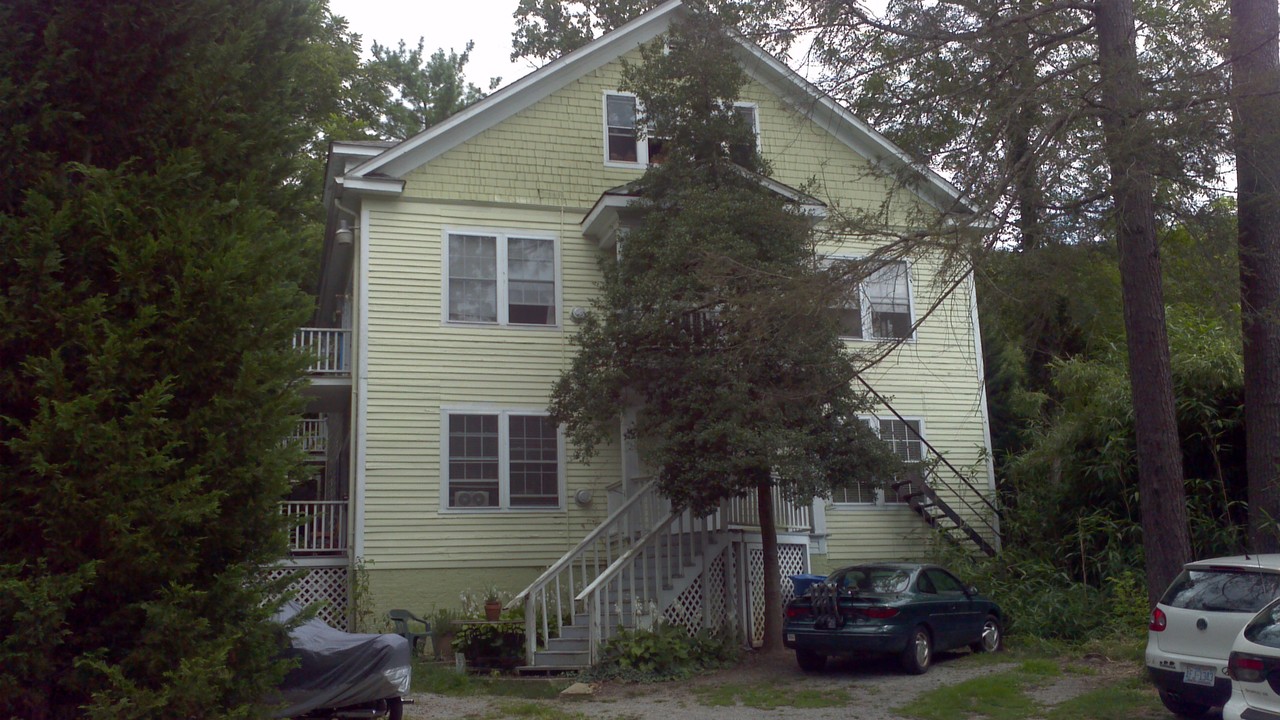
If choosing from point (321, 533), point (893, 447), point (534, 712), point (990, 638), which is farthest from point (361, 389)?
point (990, 638)

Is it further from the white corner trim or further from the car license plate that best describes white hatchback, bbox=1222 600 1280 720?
the white corner trim

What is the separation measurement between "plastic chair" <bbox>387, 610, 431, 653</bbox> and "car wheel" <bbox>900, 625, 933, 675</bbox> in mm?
6297

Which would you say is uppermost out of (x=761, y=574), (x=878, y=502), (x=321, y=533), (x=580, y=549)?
(x=878, y=502)

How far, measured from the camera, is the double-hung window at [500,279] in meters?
18.4

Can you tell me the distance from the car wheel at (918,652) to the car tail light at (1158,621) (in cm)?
352

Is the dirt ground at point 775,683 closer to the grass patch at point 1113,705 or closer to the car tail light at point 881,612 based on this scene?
the grass patch at point 1113,705

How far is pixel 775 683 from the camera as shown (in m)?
13.2

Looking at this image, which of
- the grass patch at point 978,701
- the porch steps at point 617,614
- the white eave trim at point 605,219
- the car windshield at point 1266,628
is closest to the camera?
the car windshield at point 1266,628

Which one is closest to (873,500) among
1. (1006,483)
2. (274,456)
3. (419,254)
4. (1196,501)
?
(1006,483)

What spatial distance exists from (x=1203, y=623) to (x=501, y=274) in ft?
39.8

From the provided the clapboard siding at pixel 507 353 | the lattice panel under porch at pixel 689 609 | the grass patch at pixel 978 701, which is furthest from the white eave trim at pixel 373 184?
the grass patch at pixel 978 701

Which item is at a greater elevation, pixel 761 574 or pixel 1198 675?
pixel 761 574

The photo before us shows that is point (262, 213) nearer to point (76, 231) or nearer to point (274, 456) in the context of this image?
point (76, 231)

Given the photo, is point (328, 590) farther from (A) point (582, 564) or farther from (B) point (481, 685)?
(B) point (481, 685)
